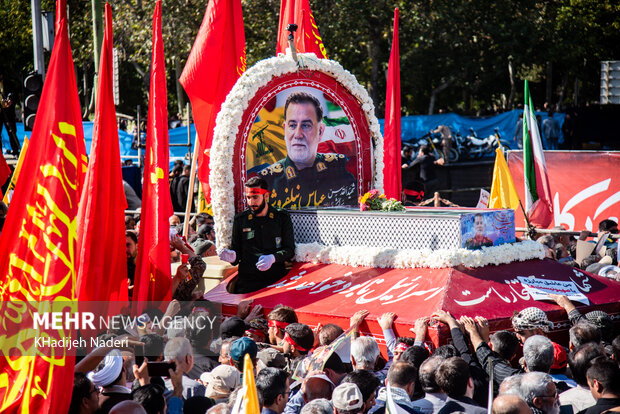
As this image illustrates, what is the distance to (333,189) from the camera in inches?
350

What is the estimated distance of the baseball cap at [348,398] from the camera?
3867 millimetres

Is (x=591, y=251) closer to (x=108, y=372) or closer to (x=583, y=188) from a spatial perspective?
(x=583, y=188)

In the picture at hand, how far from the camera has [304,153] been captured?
852 cm

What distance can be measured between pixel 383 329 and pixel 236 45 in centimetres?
496

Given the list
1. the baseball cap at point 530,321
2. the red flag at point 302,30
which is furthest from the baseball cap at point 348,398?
the red flag at point 302,30

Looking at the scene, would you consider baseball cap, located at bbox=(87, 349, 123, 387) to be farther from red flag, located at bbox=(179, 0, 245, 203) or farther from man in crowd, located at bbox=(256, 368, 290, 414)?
red flag, located at bbox=(179, 0, 245, 203)

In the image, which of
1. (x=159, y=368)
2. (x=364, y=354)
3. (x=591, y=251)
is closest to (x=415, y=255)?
(x=364, y=354)

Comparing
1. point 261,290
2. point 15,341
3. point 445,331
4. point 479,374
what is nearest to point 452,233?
point 445,331

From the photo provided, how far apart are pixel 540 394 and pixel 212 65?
6494 mm

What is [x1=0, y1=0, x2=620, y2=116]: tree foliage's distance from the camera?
21.4 metres

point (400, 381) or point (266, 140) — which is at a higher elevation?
point (266, 140)

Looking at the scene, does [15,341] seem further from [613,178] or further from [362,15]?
[362,15]

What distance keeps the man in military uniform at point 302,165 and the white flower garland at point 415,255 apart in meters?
0.80

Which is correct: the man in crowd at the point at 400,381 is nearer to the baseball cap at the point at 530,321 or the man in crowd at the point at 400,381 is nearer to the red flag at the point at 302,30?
the baseball cap at the point at 530,321
